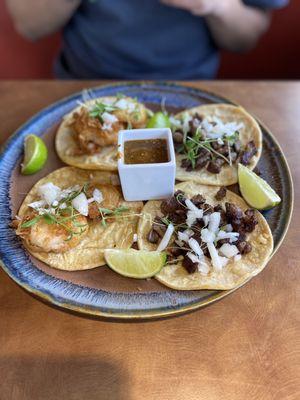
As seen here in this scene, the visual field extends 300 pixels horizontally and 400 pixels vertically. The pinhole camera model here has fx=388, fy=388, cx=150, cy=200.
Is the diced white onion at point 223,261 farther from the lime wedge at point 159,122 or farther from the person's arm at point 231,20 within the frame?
the person's arm at point 231,20

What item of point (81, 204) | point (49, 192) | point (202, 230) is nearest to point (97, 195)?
point (81, 204)

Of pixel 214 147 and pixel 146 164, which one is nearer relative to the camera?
pixel 146 164

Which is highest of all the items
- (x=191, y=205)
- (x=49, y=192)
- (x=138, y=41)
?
(x=138, y=41)

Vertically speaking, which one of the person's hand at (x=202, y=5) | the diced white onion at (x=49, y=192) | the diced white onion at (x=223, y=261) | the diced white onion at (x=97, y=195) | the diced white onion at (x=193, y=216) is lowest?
the diced white onion at (x=223, y=261)

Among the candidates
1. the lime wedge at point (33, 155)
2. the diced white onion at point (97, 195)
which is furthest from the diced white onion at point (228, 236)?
the lime wedge at point (33, 155)

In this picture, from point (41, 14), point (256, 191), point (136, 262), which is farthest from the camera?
point (41, 14)

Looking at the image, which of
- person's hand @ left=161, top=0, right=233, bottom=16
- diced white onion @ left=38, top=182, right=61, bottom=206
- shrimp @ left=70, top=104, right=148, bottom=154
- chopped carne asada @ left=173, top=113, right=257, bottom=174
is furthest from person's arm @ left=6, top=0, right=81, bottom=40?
diced white onion @ left=38, top=182, right=61, bottom=206

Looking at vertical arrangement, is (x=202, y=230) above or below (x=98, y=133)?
below

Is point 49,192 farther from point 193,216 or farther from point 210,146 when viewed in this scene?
point 210,146
